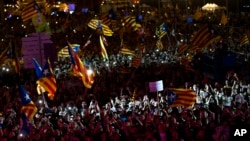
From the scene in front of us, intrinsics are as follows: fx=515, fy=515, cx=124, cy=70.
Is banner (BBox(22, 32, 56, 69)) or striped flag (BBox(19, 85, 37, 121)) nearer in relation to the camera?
striped flag (BBox(19, 85, 37, 121))

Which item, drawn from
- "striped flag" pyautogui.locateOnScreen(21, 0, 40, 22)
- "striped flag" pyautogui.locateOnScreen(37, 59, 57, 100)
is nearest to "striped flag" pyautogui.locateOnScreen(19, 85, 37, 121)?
"striped flag" pyautogui.locateOnScreen(37, 59, 57, 100)

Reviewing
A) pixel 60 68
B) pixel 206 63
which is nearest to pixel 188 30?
pixel 60 68

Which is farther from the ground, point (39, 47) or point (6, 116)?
point (39, 47)

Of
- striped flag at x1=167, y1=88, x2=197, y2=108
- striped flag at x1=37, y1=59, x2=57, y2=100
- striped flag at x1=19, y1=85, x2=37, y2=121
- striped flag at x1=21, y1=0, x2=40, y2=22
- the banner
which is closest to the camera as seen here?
striped flag at x1=19, y1=85, x2=37, y2=121

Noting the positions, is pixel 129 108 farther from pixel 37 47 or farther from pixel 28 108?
pixel 28 108

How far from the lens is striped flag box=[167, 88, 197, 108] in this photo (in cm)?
1650

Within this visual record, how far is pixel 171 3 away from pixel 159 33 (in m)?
29.3

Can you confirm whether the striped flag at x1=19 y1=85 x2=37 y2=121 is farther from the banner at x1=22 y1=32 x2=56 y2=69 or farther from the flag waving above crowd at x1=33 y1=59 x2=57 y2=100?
the banner at x1=22 y1=32 x2=56 y2=69

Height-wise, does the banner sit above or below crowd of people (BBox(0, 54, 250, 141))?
above

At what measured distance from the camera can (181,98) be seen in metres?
16.6

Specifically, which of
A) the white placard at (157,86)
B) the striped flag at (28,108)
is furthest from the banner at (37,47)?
the white placard at (157,86)

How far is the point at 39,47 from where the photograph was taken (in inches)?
763

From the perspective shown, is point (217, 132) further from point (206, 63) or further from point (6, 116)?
point (6, 116)

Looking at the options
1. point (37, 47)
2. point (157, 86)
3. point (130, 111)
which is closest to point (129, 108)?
point (130, 111)
